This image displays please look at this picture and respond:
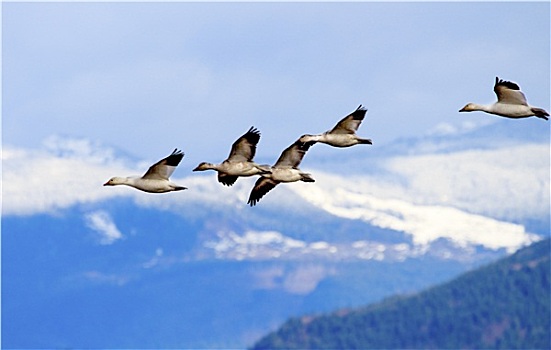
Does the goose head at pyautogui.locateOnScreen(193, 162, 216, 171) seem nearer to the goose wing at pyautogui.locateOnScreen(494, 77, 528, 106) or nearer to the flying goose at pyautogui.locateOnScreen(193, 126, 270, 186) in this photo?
the flying goose at pyautogui.locateOnScreen(193, 126, 270, 186)

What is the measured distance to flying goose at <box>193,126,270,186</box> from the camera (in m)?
43.8

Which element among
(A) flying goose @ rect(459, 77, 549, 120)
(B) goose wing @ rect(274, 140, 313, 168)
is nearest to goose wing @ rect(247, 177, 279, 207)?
(B) goose wing @ rect(274, 140, 313, 168)

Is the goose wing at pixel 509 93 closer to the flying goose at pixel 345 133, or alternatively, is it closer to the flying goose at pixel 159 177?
the flying goose at pixel 345 133

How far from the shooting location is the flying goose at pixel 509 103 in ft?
145

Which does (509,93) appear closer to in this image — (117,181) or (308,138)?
(308,138)

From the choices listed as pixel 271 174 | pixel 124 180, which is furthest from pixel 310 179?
pixel 124 180

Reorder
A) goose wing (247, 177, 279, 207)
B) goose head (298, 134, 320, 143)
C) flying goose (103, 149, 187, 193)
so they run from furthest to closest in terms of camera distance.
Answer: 1. goose wing (247, 177, 279, 207)
2. goose head (298, 134, 320, 143)
3. flying goose (103, 149, 187, 193)

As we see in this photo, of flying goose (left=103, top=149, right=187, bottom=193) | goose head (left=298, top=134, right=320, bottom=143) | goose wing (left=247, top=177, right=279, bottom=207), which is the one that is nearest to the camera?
flying goose (left=103, top=149, right=187, bottom=193)

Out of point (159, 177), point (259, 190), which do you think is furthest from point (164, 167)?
point (259, 190)

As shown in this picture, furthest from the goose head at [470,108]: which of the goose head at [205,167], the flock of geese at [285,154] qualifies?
the goose head at [205,167]

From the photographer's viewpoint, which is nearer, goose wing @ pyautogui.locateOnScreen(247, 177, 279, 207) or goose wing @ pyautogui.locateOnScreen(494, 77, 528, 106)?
goose wing @ pyautogui.locateOnScreen(494, 77, 528, 106)

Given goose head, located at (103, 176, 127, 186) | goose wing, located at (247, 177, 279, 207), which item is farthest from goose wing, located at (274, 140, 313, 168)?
goose head, located at (103, 176, 127, 186)

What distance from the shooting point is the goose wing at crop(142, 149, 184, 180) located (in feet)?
141

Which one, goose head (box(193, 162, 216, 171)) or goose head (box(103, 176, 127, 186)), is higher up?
goose head (box(103, 176, 127, 186))
